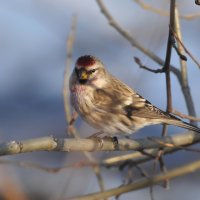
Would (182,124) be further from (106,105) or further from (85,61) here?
(85,61)

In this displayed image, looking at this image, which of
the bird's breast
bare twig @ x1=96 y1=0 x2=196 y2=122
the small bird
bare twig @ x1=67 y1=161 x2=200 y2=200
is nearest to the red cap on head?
the small bird

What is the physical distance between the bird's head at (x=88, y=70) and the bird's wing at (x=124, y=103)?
0.30 feet

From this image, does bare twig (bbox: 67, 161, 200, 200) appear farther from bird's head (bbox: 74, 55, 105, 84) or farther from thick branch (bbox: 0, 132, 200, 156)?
bird's head (bbox: 74, 55, 105, 84)

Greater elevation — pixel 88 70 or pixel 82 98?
pixel 88 70

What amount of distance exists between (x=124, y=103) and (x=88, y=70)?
0.91 feet

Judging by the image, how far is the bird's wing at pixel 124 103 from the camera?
3330 millimetres

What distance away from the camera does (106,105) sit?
131 inches

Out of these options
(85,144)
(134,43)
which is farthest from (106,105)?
(85,144)

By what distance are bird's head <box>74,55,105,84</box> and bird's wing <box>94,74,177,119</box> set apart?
0.09 m

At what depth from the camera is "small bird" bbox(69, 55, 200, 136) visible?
3.27m

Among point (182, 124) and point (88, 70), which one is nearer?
point (182, 124)

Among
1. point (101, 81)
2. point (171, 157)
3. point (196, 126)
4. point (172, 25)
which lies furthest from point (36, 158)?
point (172, 25)

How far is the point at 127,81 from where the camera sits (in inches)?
103

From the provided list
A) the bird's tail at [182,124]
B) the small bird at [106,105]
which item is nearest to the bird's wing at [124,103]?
the small bird at [106,105]
